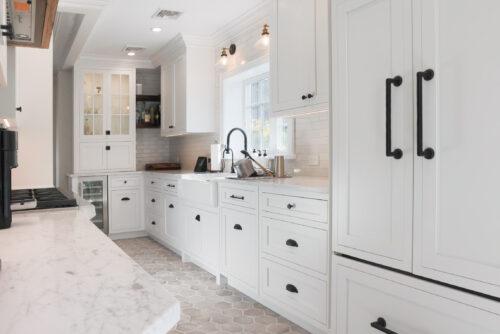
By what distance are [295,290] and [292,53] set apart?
5.10 ft

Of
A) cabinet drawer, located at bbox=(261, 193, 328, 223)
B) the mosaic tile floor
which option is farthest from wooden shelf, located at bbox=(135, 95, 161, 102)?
cabinet drawer, located at bbox=(261, 193, 328, 223)

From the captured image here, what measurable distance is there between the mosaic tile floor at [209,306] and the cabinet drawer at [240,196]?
2.39 feet

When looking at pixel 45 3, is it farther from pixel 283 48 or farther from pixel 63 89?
pixel 63 89

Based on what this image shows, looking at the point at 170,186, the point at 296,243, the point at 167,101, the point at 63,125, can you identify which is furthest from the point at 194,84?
the point at 296,243

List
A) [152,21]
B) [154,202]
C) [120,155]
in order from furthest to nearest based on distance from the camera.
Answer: [120,155] < [154,202] < [152,21]

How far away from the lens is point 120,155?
5.74 meters

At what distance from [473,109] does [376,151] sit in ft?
1.46

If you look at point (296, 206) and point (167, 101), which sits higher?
point (167, 101)

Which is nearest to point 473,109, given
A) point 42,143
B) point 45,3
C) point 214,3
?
point 45,3

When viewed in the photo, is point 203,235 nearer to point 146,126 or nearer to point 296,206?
point 296,206

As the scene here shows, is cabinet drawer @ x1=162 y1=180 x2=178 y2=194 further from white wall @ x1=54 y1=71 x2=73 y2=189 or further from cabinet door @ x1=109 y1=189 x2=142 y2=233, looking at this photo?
white wall @ x1=54 y1=71 x2=73 y2=189

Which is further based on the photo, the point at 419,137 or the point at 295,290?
the point at 295,290

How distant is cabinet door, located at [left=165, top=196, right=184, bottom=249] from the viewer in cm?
441

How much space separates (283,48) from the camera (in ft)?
9.42
